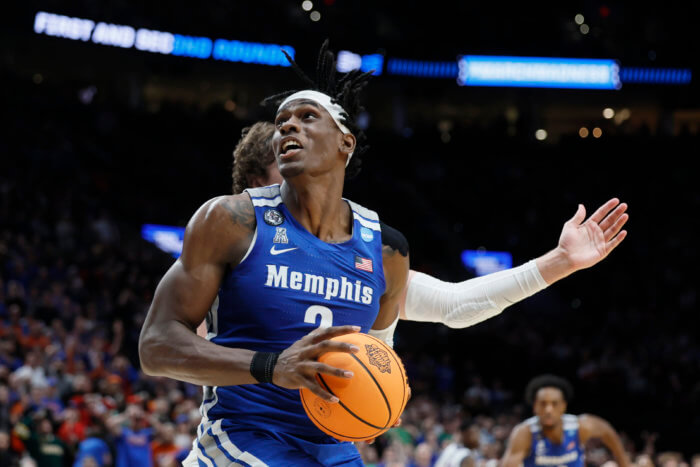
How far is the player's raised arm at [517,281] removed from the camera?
12.5 feet

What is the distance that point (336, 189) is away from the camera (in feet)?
11.6

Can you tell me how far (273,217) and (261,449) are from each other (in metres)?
0.85

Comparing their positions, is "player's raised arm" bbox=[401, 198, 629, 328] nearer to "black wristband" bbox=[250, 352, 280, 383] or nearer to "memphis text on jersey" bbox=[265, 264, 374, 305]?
"memphis text on jersey" bbox=[265, 264, 374, 305]

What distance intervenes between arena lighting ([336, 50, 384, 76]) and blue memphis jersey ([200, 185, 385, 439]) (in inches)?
884

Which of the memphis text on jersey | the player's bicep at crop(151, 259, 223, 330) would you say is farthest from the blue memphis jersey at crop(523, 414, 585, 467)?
the player's bicep at crop(151, 259, 223, 330)

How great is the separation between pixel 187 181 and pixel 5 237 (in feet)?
24.7

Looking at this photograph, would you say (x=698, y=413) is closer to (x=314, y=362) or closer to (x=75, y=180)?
(x=75, y=180)

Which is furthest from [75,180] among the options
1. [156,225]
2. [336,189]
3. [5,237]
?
[336,189]

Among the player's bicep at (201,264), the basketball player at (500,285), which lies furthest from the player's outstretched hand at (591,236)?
the player's bicep at (201,264)

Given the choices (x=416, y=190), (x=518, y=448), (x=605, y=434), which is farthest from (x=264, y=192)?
(x=416, y=190)

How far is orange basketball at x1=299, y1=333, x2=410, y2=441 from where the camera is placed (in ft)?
9.36

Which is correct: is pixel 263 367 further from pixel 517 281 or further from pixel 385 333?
pixel 517 281

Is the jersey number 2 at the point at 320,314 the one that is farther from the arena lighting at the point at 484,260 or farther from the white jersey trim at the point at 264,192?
the arena lighting at the point at 484,260

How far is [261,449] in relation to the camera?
3098 millimetres
